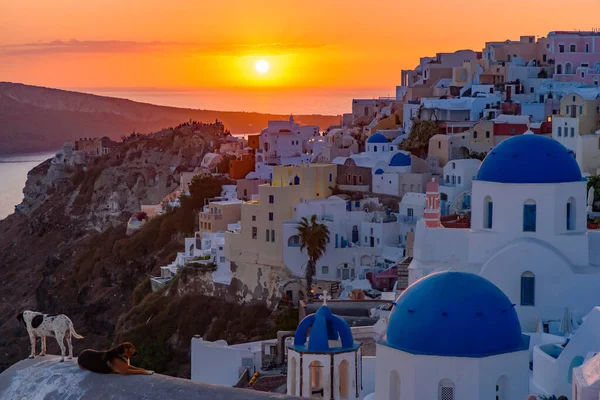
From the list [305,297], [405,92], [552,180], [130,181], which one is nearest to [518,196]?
[552,180]

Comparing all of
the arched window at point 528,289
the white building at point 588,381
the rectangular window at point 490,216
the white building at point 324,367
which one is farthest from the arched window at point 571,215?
the white building at point 588,381

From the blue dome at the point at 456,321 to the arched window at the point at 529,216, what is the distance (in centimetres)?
800

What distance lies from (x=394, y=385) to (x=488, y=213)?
30.2 ft

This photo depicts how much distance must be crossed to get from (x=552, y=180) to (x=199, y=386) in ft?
50.0

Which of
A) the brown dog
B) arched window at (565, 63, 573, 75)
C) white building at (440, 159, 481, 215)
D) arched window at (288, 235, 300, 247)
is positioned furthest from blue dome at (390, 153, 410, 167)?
the brown dog

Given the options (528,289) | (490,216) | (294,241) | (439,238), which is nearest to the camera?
(528,289)

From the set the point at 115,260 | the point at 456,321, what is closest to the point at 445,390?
the point at 456,321

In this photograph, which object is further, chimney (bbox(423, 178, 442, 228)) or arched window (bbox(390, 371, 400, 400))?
chimney (bbox(423, 178, 442, 228))

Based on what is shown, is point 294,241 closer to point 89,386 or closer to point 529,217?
point 529,217

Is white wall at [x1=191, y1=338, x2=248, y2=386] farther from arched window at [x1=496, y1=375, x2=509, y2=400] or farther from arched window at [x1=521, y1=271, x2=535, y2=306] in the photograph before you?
arched window at [x1=496, y1=375, x2=509, y2=400]

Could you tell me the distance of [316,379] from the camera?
68.8ft

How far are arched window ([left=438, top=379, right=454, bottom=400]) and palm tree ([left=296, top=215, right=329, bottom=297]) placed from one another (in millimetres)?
22461

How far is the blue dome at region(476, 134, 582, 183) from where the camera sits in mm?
26188

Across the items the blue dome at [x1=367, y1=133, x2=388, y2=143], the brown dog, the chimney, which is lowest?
the brown dog
